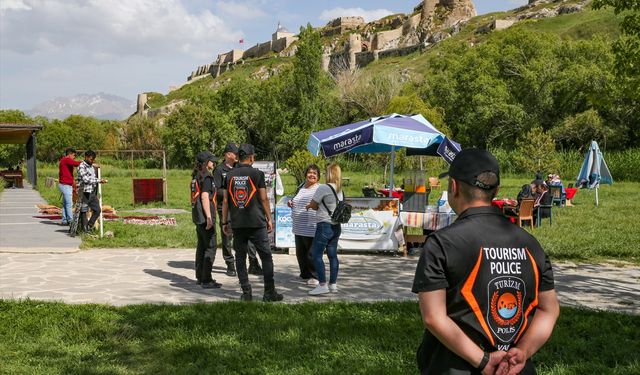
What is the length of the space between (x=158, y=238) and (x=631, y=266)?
8.57 meters

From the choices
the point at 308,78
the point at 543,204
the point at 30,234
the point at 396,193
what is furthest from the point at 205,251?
the point at 308,78

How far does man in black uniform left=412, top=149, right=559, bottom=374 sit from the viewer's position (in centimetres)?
231

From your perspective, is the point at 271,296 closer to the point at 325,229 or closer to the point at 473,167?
the point at 325,229

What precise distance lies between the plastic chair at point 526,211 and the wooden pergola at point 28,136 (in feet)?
76.4

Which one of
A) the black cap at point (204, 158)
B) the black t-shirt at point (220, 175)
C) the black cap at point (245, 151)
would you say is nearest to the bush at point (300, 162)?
the black t-shirt at point (220, 175)

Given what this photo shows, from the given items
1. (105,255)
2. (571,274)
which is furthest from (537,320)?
(105,255)

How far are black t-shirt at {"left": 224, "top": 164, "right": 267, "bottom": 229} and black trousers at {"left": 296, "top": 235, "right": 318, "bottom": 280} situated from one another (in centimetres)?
165

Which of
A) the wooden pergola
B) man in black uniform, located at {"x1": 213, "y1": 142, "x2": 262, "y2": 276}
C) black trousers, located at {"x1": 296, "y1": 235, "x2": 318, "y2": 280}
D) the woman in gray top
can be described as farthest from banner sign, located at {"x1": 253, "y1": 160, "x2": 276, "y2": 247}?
the wooden pergola

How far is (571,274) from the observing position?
9.27 metres

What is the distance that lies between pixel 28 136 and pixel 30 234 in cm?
2323

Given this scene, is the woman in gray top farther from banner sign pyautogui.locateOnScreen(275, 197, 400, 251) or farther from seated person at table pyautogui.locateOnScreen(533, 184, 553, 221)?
seated person at table pyautogui.locateOnScreen(533, 184, 553, 221)

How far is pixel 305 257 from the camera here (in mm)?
8516

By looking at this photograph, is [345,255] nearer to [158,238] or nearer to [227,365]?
[158,238]

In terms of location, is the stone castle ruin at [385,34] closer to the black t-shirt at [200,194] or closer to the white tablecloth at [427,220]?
the white tablecloth at [427,220]
